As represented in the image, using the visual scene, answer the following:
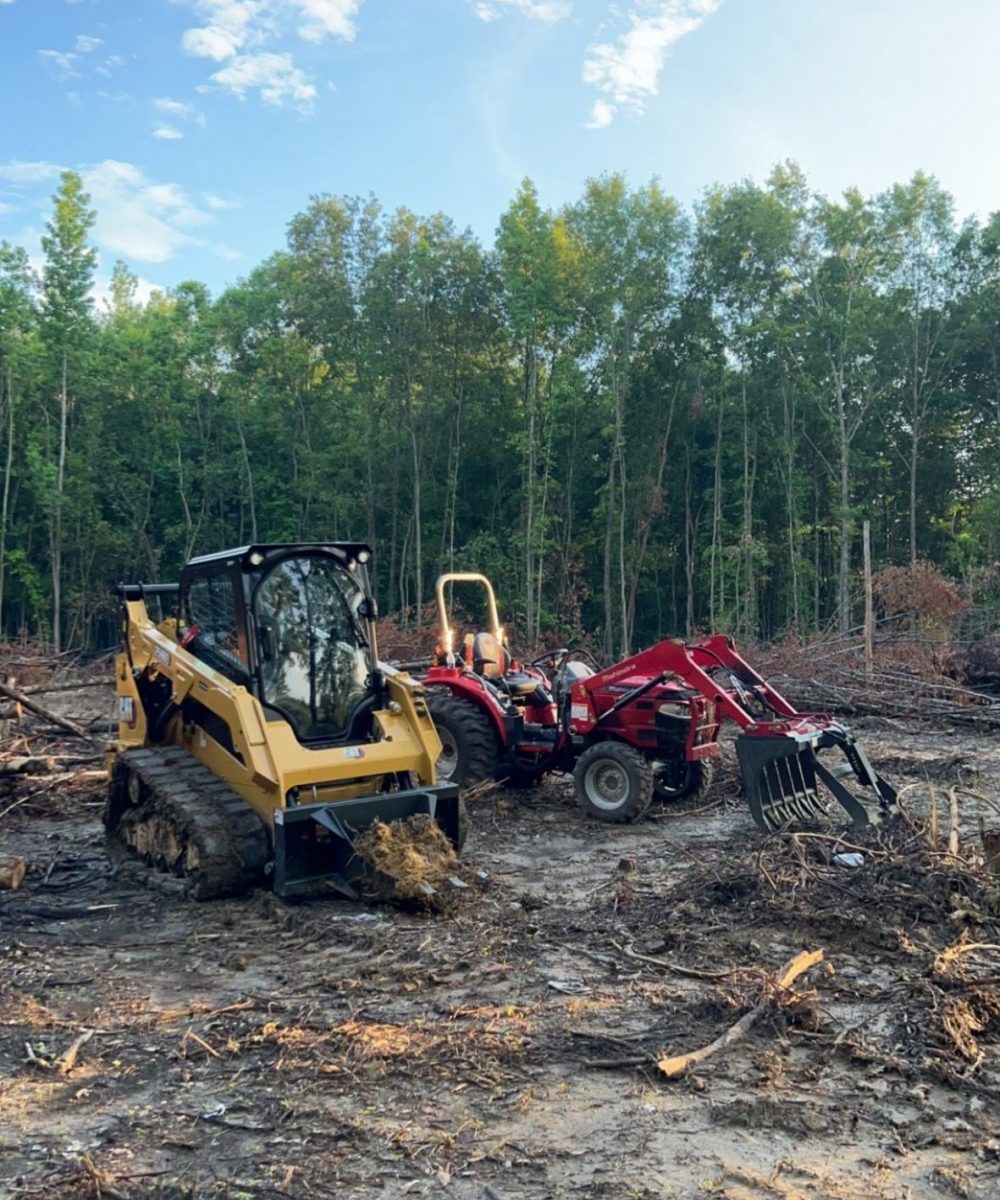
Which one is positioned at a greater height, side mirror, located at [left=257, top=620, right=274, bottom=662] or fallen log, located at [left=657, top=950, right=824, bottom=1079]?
side mirror, located at [left=257, top=620, right=274, bottom=662]

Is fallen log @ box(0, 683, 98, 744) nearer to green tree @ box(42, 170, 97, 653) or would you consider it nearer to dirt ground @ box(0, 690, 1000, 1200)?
dirt ground @ box(0, 690, 1000, 1200)

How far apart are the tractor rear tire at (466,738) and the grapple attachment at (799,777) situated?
2.44 m

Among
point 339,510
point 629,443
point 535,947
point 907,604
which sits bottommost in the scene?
point 535,947

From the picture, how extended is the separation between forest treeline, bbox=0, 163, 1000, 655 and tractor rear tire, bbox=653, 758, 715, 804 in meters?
18.4

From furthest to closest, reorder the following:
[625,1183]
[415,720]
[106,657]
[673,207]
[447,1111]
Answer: [673,207], [106,657], [415,720], [447,1111], [625,1183]

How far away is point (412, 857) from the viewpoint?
5.94 metres

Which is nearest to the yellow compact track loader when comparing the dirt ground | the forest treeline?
the dirt ground

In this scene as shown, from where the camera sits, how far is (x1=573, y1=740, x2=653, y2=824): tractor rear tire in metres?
8.37

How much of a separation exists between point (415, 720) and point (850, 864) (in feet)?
9.47

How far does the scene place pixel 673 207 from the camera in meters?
29.5

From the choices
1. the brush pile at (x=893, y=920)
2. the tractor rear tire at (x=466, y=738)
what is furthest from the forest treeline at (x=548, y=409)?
the brush pile at (x=893, y=920)

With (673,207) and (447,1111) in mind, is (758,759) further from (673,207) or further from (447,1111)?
(673,207)

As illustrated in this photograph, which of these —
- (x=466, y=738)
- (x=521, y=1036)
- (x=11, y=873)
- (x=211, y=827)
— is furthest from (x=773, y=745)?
(x=11, y=873)

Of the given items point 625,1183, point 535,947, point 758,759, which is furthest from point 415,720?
point 625,1183
